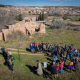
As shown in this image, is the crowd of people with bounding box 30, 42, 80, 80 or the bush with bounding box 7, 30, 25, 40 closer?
the crowd of people with bounding box 30, 42, 80, 80

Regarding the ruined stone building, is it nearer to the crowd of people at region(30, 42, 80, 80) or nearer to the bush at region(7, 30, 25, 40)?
the bush at region(7, 30, 25, 40)

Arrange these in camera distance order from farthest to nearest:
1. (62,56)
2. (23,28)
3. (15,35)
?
(23,28)
(15,35)
(62,56)

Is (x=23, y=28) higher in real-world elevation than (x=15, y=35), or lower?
higher

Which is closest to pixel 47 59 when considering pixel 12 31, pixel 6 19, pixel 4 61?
pixel 4 61

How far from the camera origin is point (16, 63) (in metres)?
8.70

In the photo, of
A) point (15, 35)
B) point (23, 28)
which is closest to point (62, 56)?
point (15, 35)

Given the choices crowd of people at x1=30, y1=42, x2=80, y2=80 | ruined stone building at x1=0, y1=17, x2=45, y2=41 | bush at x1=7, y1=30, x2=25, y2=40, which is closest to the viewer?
crowd of people at x1=30, y1=42, x2=80, y2=80

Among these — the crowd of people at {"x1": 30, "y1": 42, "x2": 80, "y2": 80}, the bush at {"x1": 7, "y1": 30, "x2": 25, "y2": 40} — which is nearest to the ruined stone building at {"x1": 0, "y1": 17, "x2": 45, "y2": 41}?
the bush at {"x1": 7, "y1": 30, "x2": 25, "y2": 40}

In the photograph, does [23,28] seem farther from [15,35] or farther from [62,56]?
[62,56]

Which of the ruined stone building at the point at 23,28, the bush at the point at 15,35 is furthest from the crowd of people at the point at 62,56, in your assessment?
the ruined stone building at the point at 23,28

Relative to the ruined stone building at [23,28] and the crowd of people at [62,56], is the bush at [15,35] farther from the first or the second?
the crowd of people at [62,56]

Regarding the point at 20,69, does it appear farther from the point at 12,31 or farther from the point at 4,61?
the point at 12,31

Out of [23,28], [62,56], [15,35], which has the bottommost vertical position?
[62,56]

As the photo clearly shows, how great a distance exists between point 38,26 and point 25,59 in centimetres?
1802
